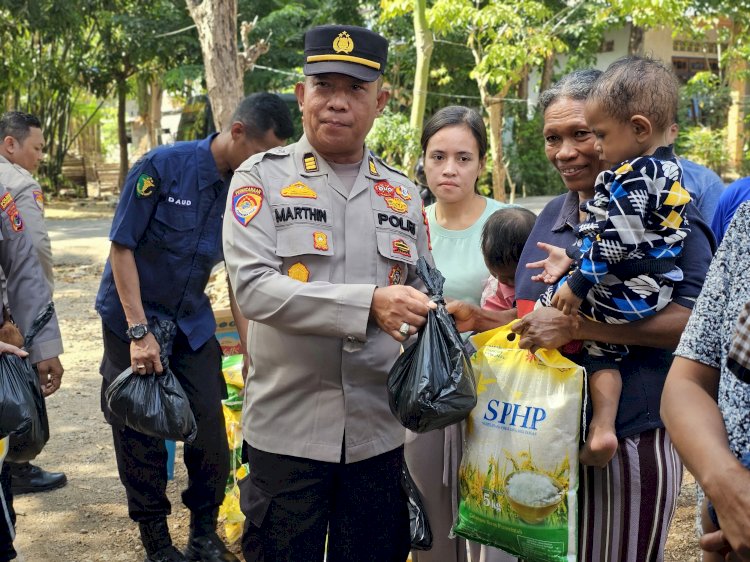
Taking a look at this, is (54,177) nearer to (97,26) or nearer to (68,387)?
(97,26)

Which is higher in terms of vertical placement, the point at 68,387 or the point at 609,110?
the point at 609,110

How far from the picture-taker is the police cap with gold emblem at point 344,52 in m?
2.39

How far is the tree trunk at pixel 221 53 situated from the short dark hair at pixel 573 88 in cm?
526

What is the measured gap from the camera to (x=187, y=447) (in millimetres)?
3812

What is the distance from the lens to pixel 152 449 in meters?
3.66

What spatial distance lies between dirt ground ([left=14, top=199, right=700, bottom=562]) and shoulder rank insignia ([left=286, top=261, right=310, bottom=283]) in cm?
215

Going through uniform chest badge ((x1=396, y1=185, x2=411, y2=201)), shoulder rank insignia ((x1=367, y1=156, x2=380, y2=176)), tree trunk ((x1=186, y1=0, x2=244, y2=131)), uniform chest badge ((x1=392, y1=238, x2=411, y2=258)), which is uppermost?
tree trunk ((x1=186, y1=0, x2=244, y2=131))

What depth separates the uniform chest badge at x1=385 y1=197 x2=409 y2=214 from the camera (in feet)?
8.33

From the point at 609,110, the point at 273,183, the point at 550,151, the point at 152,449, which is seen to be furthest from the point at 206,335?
the point at 609,110

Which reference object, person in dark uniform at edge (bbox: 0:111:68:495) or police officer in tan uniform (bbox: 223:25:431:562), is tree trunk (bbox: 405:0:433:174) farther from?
police officer in tan uniform (bbox: 223:25:431:562)

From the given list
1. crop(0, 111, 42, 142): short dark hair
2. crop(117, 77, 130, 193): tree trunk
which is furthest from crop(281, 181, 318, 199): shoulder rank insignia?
crop(117, 77, 130, 193): tree trunk

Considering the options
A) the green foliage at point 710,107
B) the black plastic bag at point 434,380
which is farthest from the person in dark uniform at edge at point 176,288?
the green foliage at point 710,107

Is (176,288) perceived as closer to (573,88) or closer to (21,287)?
(21,287)

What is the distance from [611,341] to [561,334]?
135 millimetres
